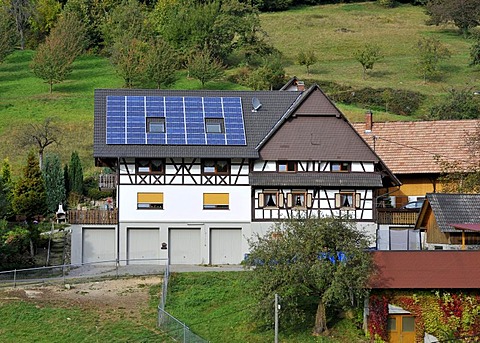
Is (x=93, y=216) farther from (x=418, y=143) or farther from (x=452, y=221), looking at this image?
(x=418, y=143)

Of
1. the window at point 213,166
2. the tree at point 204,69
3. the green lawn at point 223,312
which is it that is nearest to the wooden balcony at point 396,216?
the window at point 213,166

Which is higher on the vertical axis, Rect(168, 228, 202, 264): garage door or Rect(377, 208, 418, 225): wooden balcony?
Rect(377, 208, 418, 225): wooden balcony

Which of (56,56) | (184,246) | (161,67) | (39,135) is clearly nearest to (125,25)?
(56,56)

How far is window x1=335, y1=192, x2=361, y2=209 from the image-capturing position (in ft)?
173

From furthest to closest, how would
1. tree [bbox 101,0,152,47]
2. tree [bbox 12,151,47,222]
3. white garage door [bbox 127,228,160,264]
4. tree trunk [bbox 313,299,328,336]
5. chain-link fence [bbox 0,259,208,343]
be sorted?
tree [bbox 101,0,152,47] < tree [bbox 12,151,47,222] < white garage door [bbox 127,228,160,264] < chain-link fence [bbox 0,259,208,343] < tree trunk [bbox 313,299,328,336]

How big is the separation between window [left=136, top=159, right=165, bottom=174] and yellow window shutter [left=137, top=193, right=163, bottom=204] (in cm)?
112

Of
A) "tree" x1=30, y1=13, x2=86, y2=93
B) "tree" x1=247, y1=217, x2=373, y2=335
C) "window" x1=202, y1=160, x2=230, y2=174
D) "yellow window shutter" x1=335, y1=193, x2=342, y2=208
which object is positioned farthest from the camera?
"tree" x1=30, y1=13, x2=86, y2=93

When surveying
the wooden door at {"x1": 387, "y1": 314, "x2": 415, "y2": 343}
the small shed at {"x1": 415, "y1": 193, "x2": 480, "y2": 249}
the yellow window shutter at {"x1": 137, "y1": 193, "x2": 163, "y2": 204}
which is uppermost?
the yellow window shutter at {"x1": 137, "y1": 193, "x2": 163, "y2": 204}

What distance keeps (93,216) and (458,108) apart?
41263mm

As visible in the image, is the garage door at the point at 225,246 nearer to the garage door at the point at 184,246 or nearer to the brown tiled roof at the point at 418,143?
the garage door at the point at 184,246

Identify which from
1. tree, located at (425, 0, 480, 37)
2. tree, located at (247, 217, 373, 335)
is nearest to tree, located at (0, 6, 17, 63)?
tree, located at (425, 0, 480, 37)

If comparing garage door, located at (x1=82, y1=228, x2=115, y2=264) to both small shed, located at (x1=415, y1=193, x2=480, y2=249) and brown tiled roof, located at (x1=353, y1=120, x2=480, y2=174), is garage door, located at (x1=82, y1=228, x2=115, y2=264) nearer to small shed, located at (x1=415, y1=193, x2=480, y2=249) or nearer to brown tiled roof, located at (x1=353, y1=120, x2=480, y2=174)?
small shed, located at (x1=415, y1=193, x2=480, y2=249)

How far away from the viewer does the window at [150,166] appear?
51781mm

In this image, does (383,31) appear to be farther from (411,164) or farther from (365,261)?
(365,261)
